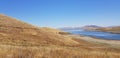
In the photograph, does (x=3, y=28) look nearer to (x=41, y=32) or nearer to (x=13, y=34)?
(x=13, y=34)

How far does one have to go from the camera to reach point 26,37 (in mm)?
32188

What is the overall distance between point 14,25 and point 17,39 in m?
7.55

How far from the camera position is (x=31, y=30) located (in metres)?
36.0

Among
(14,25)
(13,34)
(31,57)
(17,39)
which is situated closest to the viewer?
(31,57)

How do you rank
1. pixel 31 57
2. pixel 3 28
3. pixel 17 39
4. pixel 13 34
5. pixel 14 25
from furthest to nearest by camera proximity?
1. pixel 14 25
2. pixel 3 28
3. pixel 13 34
4. pixel 17 39
5. pixel 31 57

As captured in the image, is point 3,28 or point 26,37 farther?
point 3,28

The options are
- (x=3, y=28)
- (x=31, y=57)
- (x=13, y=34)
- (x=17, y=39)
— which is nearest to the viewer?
(x=31, y=57)

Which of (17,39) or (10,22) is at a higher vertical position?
(10,22)

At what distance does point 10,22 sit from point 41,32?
6803mm

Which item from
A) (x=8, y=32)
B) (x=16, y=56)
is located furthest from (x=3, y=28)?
(x=16, y=56)

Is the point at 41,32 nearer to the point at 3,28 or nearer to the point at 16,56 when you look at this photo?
the point at 3,28

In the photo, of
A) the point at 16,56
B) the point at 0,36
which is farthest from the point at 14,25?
the point at 16,56

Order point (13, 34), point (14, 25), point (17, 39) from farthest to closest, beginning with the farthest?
point (14, 25) < point (13, 34) < point (17, 39)

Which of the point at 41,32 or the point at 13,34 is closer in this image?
the point at 13,34
